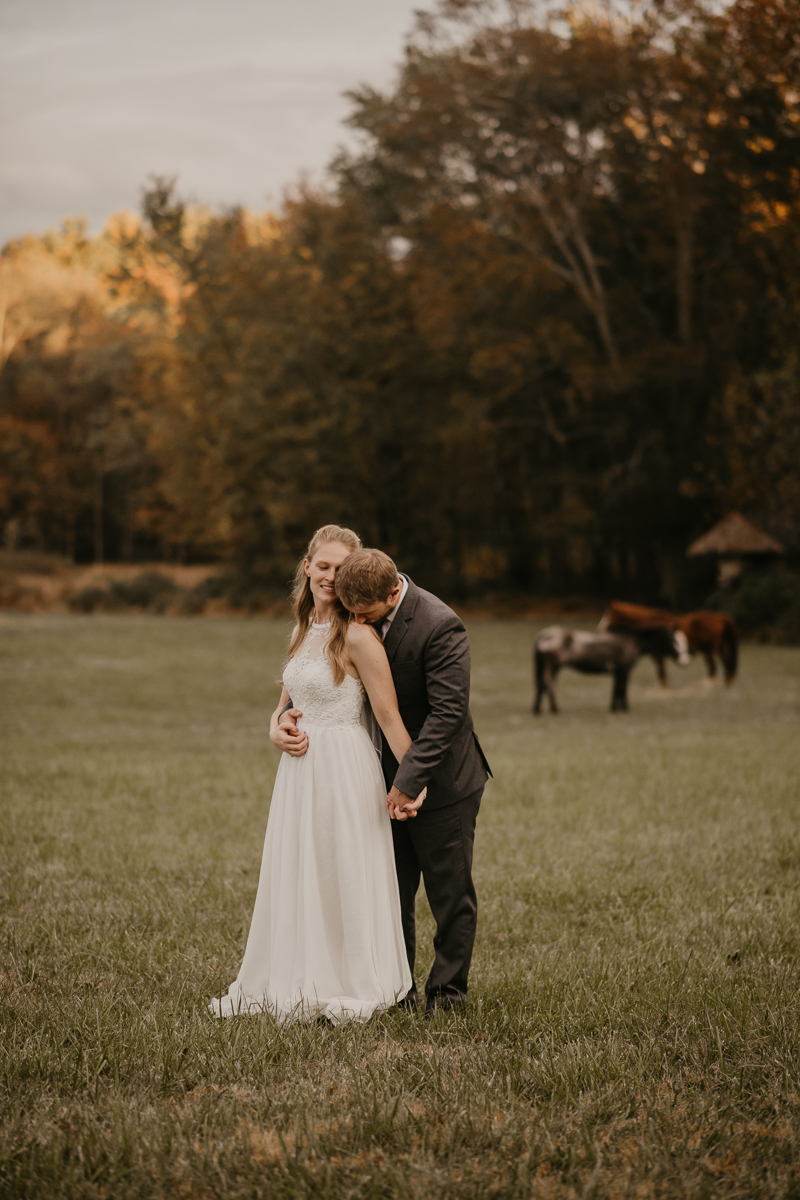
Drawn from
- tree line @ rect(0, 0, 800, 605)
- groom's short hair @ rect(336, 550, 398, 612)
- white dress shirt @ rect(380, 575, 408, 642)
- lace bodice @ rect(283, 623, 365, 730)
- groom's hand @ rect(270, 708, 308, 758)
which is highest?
tree line @ rect(0, 0, 800, 605)

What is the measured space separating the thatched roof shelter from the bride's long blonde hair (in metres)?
27.1

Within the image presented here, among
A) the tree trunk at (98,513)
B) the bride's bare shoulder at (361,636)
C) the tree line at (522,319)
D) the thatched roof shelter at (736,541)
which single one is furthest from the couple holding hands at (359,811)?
the tree trunk at (98,513)

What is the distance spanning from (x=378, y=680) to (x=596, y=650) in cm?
1113

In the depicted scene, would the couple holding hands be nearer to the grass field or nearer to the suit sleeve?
the suit sleeve

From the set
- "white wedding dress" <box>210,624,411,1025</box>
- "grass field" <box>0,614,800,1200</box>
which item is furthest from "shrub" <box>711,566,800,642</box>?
"white wedding dress" <box>210,624,411,1025</box>

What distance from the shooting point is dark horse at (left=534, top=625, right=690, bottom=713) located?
584 inches

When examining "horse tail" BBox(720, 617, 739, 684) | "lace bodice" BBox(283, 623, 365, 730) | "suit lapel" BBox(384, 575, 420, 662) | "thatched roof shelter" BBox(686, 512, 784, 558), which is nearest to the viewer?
"suit lapel" BBox(384, 575, 420, 662)

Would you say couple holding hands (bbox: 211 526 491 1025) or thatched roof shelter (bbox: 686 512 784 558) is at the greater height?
thatched roof shelter (bbox: 686 512 784 558)

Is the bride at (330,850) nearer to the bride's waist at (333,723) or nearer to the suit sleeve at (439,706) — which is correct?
the bride's waist at (333,723)

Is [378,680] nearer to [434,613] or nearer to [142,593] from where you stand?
[434,613]

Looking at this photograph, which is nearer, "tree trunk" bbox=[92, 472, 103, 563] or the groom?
the groom

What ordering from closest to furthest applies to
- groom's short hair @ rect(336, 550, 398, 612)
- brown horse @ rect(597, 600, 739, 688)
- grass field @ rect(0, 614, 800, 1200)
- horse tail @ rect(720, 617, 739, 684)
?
grass field @ rect(0, 614, 800, 1200)
groom's short hair @ rect(336, 550, 398, 612)
brown horse @ rect(597, 600, 739, 688)
horse tail @ rect(720, 617, 739, 684)

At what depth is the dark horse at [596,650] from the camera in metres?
14.8

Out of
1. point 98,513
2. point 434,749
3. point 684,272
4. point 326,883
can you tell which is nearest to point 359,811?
point 326,883
